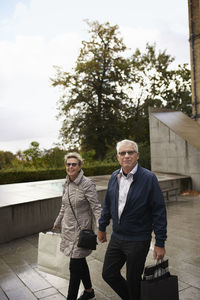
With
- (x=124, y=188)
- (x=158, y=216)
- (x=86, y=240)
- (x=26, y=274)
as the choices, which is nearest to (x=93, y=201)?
(x=86, y=240)

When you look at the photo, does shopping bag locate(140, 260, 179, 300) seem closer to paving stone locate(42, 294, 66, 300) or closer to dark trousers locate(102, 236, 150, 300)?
dark trousers locate(102, 236, 150, 300)

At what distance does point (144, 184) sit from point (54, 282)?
2.14 m

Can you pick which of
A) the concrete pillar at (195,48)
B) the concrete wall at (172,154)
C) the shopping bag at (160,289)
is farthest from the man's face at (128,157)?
the concrete pillar at (195,48)

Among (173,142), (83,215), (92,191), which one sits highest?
(173,142)

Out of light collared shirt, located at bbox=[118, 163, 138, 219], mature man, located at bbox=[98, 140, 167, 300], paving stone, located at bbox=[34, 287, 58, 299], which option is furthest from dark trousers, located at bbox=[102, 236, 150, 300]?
paving stone, located at bbox=[34, 287, 58, 299]

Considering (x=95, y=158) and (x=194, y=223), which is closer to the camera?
(x=194, y=223)

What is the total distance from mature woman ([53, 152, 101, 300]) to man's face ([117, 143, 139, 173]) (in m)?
0.62

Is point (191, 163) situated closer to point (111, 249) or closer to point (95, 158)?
point (111, 249)

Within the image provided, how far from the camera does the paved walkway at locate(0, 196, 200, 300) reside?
3.32 metres

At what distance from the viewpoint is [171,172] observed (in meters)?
12.4

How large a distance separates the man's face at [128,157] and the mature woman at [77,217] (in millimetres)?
615

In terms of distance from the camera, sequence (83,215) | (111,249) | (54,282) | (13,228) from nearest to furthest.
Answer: (111,249), (83,215), (54,282), (13,228)

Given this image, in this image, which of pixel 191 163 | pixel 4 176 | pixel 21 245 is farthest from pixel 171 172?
pixel 21 245

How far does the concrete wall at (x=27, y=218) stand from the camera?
17.7 ft
